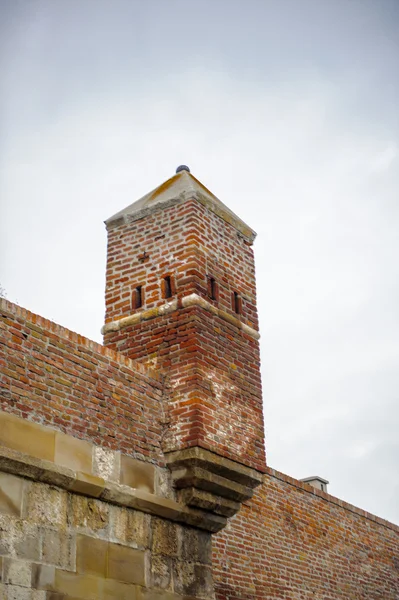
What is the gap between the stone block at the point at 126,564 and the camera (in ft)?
23.7

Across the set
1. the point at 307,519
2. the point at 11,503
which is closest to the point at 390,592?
the point at 307,519

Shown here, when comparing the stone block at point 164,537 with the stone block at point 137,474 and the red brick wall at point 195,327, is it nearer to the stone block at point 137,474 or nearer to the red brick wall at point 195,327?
the stone block at point 137,474

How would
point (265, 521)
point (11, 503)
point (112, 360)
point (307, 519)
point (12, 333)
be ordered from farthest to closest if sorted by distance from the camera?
point (307, 519) < point (265, 521) < point (112, 360) < point (12, 333) < point (11, 503)

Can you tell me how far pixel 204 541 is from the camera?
840 cm

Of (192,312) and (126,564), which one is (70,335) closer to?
(192,312)

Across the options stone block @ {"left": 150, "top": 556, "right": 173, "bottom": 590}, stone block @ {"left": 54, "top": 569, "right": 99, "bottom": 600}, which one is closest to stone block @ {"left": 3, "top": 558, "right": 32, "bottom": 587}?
stone block @ {"left": 54, "top": 569, "right": 99, "bottom": 600}

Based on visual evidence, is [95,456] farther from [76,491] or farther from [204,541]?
[204,541]

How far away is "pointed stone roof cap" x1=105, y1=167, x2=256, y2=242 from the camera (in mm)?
9560

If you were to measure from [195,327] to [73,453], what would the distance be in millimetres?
2099

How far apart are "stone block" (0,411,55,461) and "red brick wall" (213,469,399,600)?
140 inches

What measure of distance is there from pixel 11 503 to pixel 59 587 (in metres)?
0.82

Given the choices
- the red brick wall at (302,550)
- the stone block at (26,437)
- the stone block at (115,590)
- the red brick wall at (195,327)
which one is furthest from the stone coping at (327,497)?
the stone block at (26,437)

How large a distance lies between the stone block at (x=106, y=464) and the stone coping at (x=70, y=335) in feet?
3.17

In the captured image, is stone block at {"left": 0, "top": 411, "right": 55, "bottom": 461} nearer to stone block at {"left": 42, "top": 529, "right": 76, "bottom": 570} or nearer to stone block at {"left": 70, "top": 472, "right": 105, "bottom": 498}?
stone block at {"left": 70, "top": 472, "right": 105, "bottom": 498}
